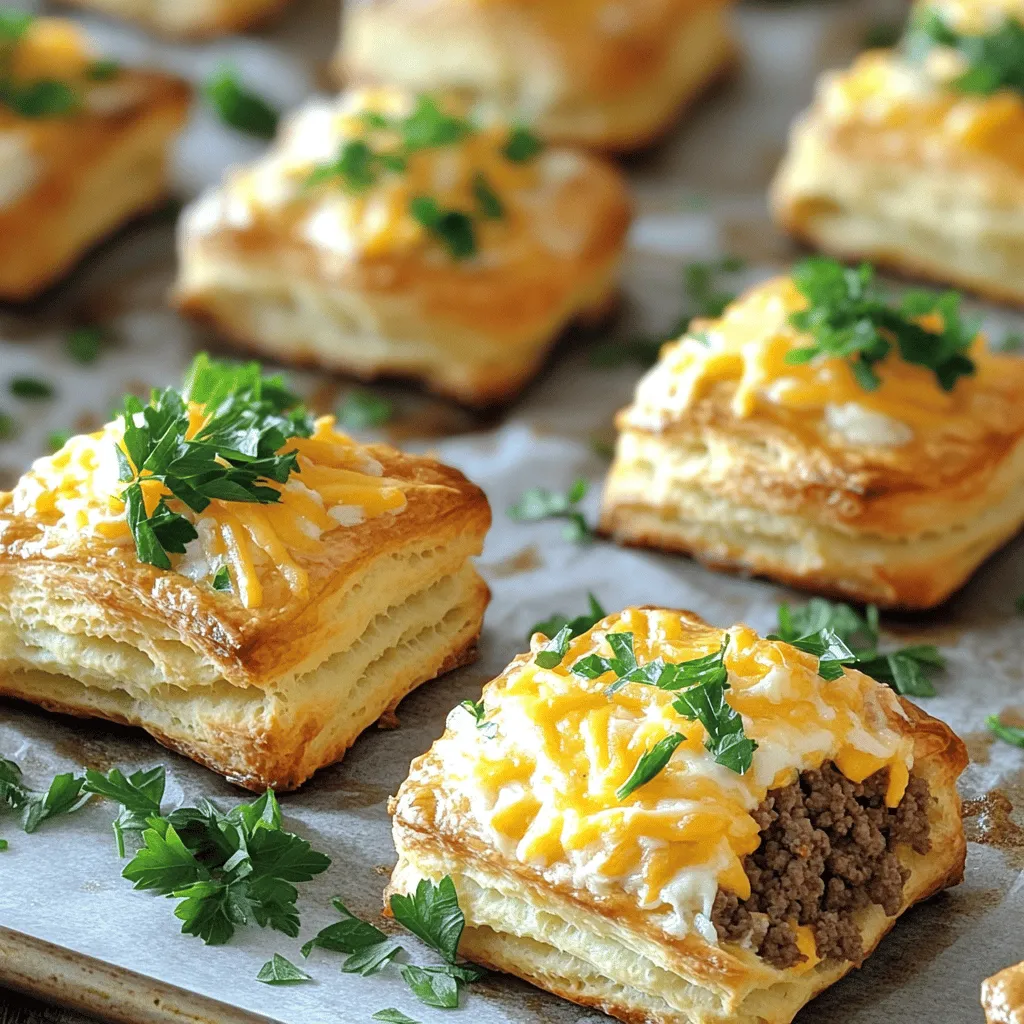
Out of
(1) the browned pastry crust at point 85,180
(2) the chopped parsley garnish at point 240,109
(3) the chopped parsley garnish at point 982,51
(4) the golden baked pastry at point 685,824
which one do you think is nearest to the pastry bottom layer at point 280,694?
(4) the golden baked pastry at point 685,824

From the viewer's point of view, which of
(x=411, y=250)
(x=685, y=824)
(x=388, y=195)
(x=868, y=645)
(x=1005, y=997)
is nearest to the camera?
(x=1005, y=997)

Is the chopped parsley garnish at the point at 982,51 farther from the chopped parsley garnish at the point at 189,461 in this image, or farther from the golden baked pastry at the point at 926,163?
the chopped parsley garnish at the point at 189,461

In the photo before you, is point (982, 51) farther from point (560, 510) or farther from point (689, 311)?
point (560, 510)

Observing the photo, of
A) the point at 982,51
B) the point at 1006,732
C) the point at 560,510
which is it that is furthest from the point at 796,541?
the point at 982,51

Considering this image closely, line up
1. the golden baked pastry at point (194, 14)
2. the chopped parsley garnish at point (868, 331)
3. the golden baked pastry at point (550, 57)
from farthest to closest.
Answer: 1. the golden baked pastry at point (194, 14)
2. the golden baked pastry at point (550, 57)
3. the chopped parsley garnish at point (868, 331)

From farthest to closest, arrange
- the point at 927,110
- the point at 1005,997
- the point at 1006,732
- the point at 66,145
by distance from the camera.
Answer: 1. the point at 66,145
2. the point at 927,110
3. the point at 1006,732
4. the point at 1005,997

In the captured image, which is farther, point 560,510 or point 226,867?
point 560,510
